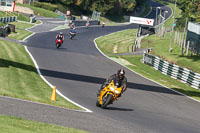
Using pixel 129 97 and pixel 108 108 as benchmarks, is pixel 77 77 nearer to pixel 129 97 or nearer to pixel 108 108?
pixel 129 97

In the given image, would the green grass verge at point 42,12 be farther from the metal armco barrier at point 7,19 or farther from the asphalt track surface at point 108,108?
the asphalt track surface at point 108,108

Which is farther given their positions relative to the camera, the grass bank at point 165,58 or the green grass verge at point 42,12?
the green grass verge at point 42,12

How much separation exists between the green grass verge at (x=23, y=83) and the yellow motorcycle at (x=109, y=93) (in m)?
1.20

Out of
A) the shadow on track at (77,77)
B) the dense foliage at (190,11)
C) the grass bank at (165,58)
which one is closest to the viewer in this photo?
the shadow on track at (77,77)

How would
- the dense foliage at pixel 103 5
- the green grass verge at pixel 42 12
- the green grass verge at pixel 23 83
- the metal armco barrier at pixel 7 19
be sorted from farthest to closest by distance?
the dense foliage at pixel 103 5, the green grass verge at pixel 42 12, the metal armco barrier at pixel 7 19, the green grass verge at pixel 23 83

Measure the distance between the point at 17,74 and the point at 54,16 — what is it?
77.6 meters

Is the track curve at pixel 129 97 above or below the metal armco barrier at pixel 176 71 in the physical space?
above

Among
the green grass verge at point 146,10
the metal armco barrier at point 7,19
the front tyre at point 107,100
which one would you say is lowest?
the green grass verge at point 146,10

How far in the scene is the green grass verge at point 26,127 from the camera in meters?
9.76

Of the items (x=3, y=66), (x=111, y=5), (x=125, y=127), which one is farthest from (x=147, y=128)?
(x=111, y=5)

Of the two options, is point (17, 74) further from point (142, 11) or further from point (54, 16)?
point (142, 11)

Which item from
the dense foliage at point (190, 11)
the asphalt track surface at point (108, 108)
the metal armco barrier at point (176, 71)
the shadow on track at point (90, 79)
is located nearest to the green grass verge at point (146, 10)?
the dense foliage at point (190, 11)

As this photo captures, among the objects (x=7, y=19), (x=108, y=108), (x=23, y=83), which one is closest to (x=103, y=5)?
A: (x=7, y=19)

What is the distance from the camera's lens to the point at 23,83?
814 inches
